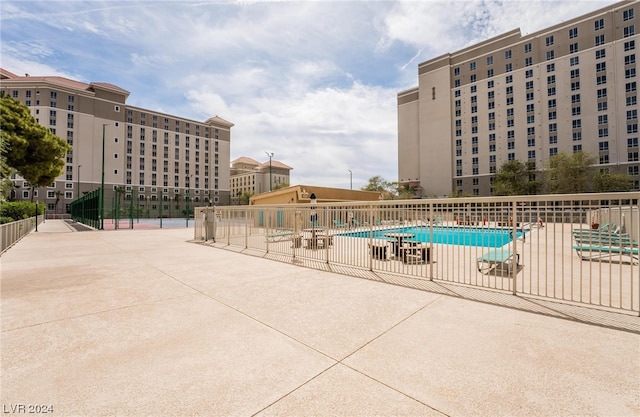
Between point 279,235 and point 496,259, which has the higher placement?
point 279,235

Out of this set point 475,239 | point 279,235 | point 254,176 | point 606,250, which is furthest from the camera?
point 254,176

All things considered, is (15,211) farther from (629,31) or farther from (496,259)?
(629,31)

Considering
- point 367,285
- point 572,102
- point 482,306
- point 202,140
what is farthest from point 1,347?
point 202,140

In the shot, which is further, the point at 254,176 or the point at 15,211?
the point at 254,176

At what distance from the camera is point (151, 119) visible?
7806 cm

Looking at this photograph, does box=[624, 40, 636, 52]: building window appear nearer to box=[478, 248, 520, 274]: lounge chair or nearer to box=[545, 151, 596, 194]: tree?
box=[545, 151, 596, 194]: tree

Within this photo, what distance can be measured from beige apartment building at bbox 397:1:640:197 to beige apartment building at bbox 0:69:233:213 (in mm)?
54136

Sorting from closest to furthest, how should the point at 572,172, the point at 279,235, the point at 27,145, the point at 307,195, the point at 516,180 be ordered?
1. the point at 279,235
2. the point at 27,145
3. the point at 307,195
4. the point at 572,172
5. the point at 516,180

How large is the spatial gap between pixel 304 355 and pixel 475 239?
16.4 ft

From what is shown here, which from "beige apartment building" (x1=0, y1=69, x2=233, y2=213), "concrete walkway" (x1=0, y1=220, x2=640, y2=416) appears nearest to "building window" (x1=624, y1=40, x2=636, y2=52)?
"concrete walkway" (x1=0, y1=220, x2=640, y2=416)

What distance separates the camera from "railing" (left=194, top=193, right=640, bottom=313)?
4.92 metres

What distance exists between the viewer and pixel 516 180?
54312 mm

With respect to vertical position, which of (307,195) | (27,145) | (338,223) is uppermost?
(27,145)

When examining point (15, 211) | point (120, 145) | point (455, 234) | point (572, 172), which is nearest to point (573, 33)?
point (572, 172)
